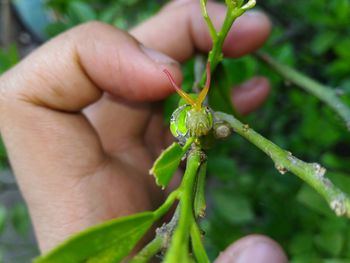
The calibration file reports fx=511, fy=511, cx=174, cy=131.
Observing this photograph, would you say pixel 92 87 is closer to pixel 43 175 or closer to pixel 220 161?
pixel 43 175

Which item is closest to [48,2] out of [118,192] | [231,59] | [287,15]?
[231,59]

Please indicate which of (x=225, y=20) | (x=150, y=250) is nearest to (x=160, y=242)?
(x=150, y=250)

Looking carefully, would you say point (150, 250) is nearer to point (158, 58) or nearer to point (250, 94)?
point (158, 58)

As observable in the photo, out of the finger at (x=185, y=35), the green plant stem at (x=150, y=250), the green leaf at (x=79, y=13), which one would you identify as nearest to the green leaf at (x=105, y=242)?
the green plant stem at (x=150, y=250)

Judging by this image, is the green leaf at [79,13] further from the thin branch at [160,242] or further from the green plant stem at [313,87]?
the thin branch at [160,242]

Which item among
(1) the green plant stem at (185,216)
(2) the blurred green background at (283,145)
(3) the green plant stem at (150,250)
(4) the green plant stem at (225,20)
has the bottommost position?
(2) the blurred green background at (283,145)

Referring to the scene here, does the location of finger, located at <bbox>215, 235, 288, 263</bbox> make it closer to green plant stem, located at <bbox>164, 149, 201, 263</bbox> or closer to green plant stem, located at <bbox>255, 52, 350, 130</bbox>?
Answer: green plant stem, located at <bbox>164, 149, 201, 263</bbox>

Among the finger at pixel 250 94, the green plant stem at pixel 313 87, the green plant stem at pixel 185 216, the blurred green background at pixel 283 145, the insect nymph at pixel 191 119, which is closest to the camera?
the green plant stem at pixel 185 216
